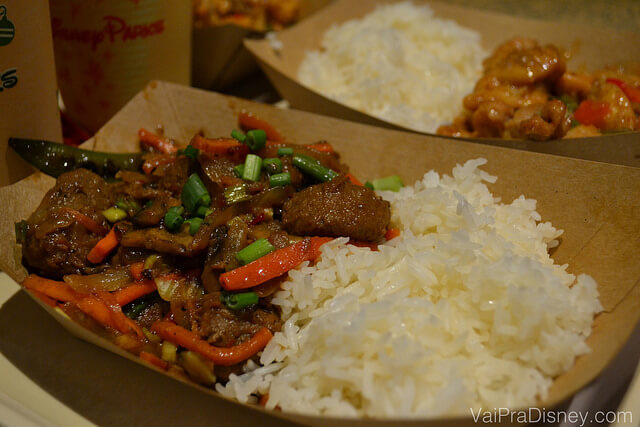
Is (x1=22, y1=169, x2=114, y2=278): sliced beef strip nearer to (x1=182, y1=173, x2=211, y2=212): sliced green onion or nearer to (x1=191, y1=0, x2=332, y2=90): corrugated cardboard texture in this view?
(x1=182, y1=173, x2=211, y2=212): sliced green onion

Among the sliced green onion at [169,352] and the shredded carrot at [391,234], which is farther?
the shredded carrot at [391,234]

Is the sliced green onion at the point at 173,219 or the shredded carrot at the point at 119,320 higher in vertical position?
the sliced green onion at the point at 173,219

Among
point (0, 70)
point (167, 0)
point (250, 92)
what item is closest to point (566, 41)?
point (250, 92)

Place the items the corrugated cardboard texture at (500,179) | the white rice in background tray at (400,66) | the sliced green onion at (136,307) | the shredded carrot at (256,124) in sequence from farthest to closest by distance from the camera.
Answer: the white rice in background tray at (400,66) < the shredded carrot at (256,124) < the sliced green onion at (136,307) < the corrugated cardboard texture at (500,179)

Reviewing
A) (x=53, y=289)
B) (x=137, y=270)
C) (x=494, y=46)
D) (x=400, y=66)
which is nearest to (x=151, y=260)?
(x=137, y=270)

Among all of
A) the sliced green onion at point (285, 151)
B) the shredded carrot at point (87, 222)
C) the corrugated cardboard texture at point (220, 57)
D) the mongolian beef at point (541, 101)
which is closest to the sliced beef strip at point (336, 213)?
the sliced green onion at point (285, 151)

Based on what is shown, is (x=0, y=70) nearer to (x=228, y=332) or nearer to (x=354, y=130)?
(x=228, y=332)

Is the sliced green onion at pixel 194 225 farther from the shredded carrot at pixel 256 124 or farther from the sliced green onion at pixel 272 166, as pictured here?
the shredded carrot at pixel 256 124

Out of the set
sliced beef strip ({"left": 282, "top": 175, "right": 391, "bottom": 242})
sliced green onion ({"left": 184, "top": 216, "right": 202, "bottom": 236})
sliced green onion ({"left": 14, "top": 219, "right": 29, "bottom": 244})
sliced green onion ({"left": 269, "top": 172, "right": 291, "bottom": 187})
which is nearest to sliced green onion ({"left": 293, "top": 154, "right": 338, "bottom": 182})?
sliced green onion ({"left": 269, "top": 172, "right": 291, "bottom": 187})
